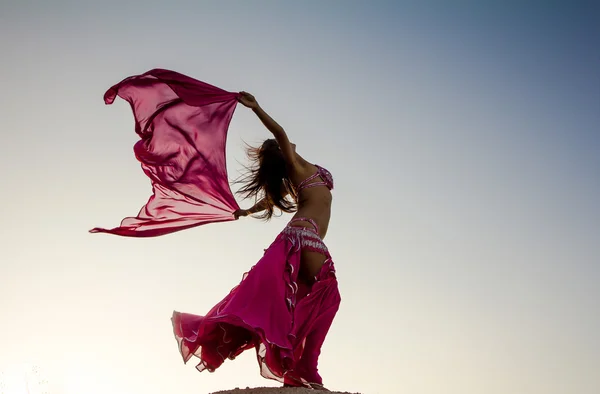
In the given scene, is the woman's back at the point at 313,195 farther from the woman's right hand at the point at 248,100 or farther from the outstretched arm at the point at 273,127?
the woman's right hand at the point at 248,100

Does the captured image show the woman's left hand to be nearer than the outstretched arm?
No

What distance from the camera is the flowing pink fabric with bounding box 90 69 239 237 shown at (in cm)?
711

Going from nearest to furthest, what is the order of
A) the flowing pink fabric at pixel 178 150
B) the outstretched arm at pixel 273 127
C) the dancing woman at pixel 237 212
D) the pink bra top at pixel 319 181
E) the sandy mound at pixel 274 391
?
the sandy mound at pixel 274 391
the dancing woman at pixel 237 212
the outstretched arm at pixel 273 127
the pink bra top at pixel 319 181
the flowing pink fabric at pixel 178 150

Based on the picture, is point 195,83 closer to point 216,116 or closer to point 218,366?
point 216,116

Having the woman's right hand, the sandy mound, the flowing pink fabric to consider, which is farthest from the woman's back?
the sandy mound

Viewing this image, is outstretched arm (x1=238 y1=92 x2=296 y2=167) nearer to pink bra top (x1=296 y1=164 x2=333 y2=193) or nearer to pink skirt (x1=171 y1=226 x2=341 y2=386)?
pink bra top (x1=296 y1=164 x2=333 y2=193)

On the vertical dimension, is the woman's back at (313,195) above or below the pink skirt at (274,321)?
above

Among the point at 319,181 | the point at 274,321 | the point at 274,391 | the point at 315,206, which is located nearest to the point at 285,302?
the point at 274,321

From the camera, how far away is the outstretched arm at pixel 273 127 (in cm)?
645

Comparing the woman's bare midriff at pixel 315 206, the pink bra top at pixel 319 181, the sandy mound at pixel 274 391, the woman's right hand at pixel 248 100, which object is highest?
the woman's right hand at pixel 248 100

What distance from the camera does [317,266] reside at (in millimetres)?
6578

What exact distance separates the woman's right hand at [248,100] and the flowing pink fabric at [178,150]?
333 mm

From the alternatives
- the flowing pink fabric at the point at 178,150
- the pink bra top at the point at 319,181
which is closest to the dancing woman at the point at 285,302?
the pink bra top at the point at 319,181

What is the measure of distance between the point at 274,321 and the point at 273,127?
166cm
